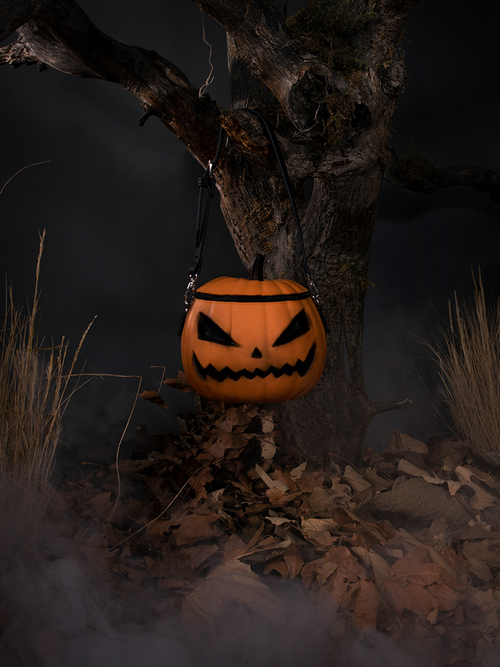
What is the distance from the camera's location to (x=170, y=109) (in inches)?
64.0

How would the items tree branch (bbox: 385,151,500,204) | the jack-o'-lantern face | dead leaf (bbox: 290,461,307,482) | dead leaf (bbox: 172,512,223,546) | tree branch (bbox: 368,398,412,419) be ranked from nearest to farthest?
the jack-o'-lantern face
dead leaf (bbox: 172,512,223,546)
dead leaf (bbox: 290,461,307,482)
tree branch (bbox: 368,398,412,419)
tree branch (bbox: 385,151,500,204)

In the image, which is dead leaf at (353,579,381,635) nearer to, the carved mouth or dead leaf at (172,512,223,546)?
dead leaf at (172,512,223,546)

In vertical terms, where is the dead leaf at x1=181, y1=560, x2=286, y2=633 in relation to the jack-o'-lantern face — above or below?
below

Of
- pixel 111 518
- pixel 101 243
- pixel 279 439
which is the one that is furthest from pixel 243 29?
pixel 111 518

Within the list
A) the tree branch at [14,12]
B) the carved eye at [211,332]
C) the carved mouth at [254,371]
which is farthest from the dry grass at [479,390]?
the tree branch at [14,12]

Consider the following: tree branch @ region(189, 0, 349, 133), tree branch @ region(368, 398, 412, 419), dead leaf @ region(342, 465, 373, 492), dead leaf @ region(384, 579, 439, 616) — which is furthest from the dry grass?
tree branch @ region(189, 0, 349, 133)

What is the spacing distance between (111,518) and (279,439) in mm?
715

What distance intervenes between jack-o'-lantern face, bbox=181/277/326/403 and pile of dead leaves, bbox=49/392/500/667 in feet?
1.48

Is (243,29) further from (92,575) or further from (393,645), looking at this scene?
(393,645)

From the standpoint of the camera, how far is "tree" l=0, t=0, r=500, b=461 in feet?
4.82

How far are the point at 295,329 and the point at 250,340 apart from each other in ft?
0.46

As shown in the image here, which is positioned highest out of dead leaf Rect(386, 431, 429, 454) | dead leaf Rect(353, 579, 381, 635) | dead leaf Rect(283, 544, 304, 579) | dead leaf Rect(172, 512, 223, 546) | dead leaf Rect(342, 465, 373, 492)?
dead leaf Rect(386, 431, 429, 454)

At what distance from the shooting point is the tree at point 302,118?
4.82 feet

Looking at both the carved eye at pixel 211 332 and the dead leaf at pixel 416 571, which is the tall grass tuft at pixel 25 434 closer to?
the carved eye at pixel 211 332
